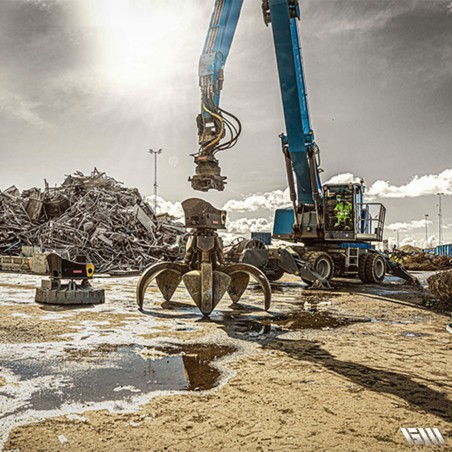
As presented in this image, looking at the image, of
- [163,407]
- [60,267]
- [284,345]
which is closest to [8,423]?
[163,407]

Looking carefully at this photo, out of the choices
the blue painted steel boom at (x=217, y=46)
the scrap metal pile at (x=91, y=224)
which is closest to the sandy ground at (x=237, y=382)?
the blue painted steel boom at (x=217, y=46)

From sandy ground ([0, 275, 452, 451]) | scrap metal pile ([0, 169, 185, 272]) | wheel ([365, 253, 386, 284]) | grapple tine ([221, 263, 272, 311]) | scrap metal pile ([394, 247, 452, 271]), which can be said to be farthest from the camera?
scrap metal pile ([394, 247, 452, 271])

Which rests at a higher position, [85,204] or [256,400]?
[85,204]

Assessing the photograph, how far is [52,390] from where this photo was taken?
11.8ft

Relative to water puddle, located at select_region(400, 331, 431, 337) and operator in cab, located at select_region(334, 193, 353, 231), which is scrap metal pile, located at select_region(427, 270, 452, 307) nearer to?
water puddle, located at select_region(400, 331, 431, 337)

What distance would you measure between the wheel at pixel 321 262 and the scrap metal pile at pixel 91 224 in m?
7.82

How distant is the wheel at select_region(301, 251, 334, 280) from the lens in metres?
12.8

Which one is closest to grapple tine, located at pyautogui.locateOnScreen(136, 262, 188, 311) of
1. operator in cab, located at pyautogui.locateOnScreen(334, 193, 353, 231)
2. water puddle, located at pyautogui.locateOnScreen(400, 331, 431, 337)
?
→ water puddle, located at pyautogui.locateOnScreen(400, 331, 431, 337)

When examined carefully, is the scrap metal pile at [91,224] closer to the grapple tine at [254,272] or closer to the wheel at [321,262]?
the wheel at [321,262]

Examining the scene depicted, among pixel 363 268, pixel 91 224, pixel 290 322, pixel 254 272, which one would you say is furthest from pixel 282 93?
pixel 91 224

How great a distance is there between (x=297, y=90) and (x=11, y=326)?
9.38 m

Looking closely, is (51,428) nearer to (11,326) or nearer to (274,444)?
(274,444)

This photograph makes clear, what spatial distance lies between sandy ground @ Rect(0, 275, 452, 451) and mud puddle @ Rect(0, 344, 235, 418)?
0.02 metres

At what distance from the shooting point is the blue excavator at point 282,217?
7.41 meters
